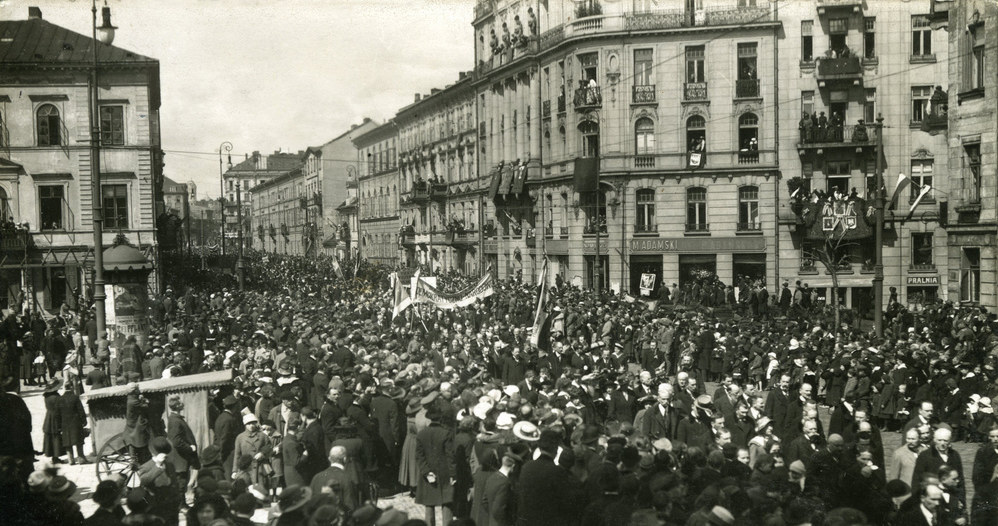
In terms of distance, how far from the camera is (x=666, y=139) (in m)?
43.7

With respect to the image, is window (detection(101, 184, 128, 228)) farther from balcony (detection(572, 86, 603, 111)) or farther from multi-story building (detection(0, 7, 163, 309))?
balcony (detection(572, 86, 603, 111))

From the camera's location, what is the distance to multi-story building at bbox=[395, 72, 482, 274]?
61.7 metres

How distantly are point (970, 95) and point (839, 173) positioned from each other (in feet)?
44.3

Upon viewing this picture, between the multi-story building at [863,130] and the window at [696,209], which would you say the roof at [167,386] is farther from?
the multi-story building at [863,130]

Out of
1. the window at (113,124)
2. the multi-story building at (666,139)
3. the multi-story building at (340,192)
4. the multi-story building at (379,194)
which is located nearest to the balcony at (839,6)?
the multi-story building at (666,139)

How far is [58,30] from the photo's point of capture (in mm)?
43438

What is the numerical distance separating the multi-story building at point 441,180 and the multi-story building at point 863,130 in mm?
20846

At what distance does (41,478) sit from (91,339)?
65.0ft

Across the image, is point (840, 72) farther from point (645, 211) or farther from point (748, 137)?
point (645, 211)

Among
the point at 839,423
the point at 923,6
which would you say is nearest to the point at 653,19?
the point at 923,6

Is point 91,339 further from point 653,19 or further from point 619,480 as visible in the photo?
point 653,19

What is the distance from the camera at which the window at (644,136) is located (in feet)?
145

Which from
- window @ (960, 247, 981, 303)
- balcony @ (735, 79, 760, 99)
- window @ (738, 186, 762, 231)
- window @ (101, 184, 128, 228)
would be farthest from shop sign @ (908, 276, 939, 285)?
window @ (101, 184, 128, 228)

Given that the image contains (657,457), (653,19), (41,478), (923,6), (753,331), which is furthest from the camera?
(653,19)
